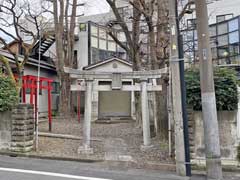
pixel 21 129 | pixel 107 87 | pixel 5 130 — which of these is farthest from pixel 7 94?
pixel 107 87

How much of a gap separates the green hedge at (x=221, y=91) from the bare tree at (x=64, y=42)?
526 inches

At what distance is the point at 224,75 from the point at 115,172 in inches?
142

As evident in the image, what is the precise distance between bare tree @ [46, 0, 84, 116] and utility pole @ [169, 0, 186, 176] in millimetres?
13590

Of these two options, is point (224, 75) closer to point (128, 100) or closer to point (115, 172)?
point (115, 172)

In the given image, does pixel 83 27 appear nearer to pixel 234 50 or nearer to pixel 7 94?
pixel 234 50

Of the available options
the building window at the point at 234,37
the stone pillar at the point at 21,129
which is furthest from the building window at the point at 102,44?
the stone pillar at the point at 21,129

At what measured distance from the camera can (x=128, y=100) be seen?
19266 millimetres

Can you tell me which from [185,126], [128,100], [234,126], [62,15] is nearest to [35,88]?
[185,126]

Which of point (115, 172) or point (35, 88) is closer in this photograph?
point (115, 172)

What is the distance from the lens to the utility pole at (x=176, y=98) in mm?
6129

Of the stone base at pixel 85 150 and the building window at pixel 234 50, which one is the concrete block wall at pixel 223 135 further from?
the building window at pixel 234 50

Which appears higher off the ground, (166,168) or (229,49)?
(229,49)

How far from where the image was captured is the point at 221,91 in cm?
682

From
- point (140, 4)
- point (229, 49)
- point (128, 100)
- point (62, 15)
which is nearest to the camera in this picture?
point (140, 4)
